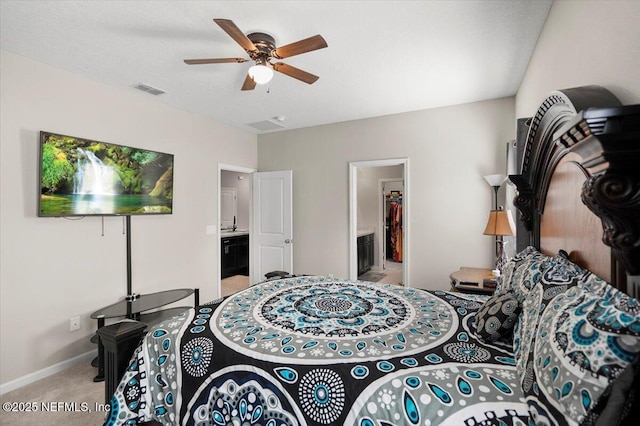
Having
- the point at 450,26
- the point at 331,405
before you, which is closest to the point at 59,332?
the point at 331,405

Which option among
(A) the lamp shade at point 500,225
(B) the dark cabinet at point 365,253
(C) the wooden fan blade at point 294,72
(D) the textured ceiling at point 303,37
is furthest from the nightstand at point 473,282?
(B) the dark cabinet at point 365,253

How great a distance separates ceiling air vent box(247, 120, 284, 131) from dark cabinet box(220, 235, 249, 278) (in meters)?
2.46

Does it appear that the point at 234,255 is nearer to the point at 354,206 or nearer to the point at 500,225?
the point at 354,206

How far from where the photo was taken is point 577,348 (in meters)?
0.79

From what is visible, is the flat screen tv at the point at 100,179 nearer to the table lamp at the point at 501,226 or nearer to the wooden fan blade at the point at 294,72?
the wooden fan blade at the point at 294,72

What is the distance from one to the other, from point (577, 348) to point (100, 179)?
12.1 ft

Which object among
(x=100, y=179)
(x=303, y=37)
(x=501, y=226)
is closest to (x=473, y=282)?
(x=501, y=226)

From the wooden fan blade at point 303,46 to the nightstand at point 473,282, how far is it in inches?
90.8

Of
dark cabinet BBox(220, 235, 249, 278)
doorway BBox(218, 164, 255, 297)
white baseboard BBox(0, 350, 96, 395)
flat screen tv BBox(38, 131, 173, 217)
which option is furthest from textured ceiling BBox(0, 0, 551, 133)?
dark cabinet BBox(220, 235, 249, 278)

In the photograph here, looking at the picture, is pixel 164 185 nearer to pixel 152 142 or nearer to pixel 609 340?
pixel 152 142

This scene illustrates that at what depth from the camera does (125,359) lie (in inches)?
67.2

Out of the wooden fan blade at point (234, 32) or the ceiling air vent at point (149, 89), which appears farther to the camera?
the ceiling air vent at point (149, 89)

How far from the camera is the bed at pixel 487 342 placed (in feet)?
2.61

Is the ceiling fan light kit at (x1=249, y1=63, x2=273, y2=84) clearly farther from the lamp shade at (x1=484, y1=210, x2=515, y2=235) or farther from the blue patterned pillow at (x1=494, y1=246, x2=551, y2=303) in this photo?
the lamp shade at (x1=484, y1=210, x2=515, y2=235)
